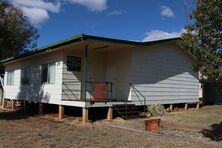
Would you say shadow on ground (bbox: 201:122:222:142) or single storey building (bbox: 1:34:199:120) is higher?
single storey building (bbox: 1:34:199:120)

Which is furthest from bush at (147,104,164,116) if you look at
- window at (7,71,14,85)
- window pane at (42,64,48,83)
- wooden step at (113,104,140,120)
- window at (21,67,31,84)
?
window at (7,71,14,85)

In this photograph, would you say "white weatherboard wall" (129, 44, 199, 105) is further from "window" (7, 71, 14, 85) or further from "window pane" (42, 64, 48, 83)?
"window" (7, 71, 14, 85)

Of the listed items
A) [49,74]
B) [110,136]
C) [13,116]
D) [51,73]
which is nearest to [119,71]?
[51,73]

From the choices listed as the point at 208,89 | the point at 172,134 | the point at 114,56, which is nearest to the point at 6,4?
the point at 114,56

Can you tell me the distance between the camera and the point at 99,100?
1569 centimetres

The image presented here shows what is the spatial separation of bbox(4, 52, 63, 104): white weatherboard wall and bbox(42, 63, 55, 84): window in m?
0.22

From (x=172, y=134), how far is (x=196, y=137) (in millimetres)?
905

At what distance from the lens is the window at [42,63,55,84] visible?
18.5 metres

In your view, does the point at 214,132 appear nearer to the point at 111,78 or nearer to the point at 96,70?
the point at 111,78

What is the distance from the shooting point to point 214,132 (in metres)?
13.3

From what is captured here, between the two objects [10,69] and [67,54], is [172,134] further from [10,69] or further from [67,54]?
[10,69]

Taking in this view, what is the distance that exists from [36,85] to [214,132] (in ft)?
36.8

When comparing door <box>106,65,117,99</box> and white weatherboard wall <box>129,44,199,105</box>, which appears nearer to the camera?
white weatherboard wall <box>129,44,199,105</box>

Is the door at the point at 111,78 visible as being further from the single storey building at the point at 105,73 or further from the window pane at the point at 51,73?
the window pane at the point at 51,73
